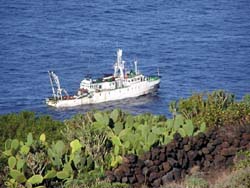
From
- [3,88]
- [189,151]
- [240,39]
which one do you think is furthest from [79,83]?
[189,151]

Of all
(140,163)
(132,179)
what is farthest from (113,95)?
(132,179)

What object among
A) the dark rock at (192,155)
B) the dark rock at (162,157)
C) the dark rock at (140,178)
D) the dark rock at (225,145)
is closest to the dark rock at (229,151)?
the dark rock at (225,145)

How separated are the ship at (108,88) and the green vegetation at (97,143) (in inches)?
2205

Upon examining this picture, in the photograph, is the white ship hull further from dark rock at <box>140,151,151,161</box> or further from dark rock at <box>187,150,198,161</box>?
dark rock at <box>140,151,151,161</box>

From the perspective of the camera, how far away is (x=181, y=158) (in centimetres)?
2698

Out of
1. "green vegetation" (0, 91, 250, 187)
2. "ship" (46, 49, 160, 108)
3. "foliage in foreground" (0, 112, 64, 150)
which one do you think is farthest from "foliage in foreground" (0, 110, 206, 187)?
"ship" (46, 49, 160, 108)

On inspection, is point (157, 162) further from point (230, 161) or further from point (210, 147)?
point (230, 161)

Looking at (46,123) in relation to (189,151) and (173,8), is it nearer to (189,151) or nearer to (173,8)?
(189,151)

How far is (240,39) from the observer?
391 feet

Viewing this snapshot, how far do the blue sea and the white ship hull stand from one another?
0.72 m

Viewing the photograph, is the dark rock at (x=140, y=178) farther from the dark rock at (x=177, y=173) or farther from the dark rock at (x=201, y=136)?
the dark rock at (x=201, y=136)

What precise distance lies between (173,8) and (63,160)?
119 m

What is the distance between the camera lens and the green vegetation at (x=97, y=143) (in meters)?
25.2

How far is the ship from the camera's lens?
90188 millimetres
